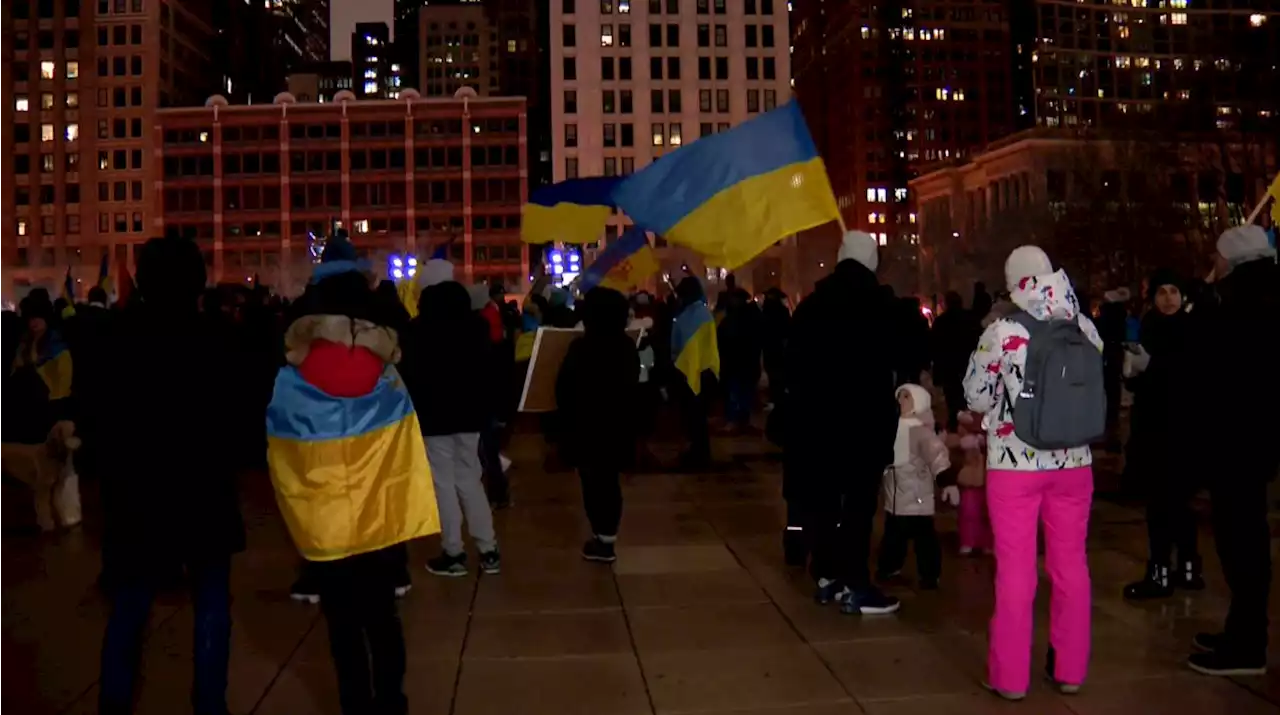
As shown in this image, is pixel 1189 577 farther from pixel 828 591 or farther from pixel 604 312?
pixel 604 312

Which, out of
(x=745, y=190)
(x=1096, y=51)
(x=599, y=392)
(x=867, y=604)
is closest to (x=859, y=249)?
(x=745, y=190)

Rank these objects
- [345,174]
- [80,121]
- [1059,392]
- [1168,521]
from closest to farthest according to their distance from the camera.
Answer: [1059,392]
[1168,521]
[345,174]
[80,121]

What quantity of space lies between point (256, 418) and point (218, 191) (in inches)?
4497

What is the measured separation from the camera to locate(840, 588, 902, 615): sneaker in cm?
688

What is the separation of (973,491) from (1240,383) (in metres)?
2.80

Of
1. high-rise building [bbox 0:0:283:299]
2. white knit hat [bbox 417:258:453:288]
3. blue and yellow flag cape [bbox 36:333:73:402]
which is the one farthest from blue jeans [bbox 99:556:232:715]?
high-rise building [bbox 0:0:283:299]

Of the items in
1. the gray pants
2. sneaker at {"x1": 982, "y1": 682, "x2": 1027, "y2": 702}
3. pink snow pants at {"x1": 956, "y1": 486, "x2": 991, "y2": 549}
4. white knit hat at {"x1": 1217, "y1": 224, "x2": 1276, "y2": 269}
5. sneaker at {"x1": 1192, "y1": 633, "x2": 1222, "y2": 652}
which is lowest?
sneaker at {"x1": 982, "y1": 682, "x2": 1027, "y2": 702}

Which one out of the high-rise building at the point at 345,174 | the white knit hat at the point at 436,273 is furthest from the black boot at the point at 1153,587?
the high-rise building at the point at 345,174

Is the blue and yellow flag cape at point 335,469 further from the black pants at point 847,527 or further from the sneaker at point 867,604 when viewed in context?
the sneaker at point 867,604

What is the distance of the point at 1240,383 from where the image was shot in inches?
227

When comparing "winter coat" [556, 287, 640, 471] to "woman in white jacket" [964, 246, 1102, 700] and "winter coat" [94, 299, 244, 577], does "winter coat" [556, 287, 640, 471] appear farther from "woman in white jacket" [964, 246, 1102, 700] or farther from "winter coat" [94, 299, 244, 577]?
"winter coat" [94, 299, 244, 577]

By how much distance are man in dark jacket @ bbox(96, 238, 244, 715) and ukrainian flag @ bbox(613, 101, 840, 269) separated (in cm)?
359

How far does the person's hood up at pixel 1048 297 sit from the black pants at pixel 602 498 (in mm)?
3812

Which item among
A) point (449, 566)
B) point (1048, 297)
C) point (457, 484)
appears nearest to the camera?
point (1048, 297)
